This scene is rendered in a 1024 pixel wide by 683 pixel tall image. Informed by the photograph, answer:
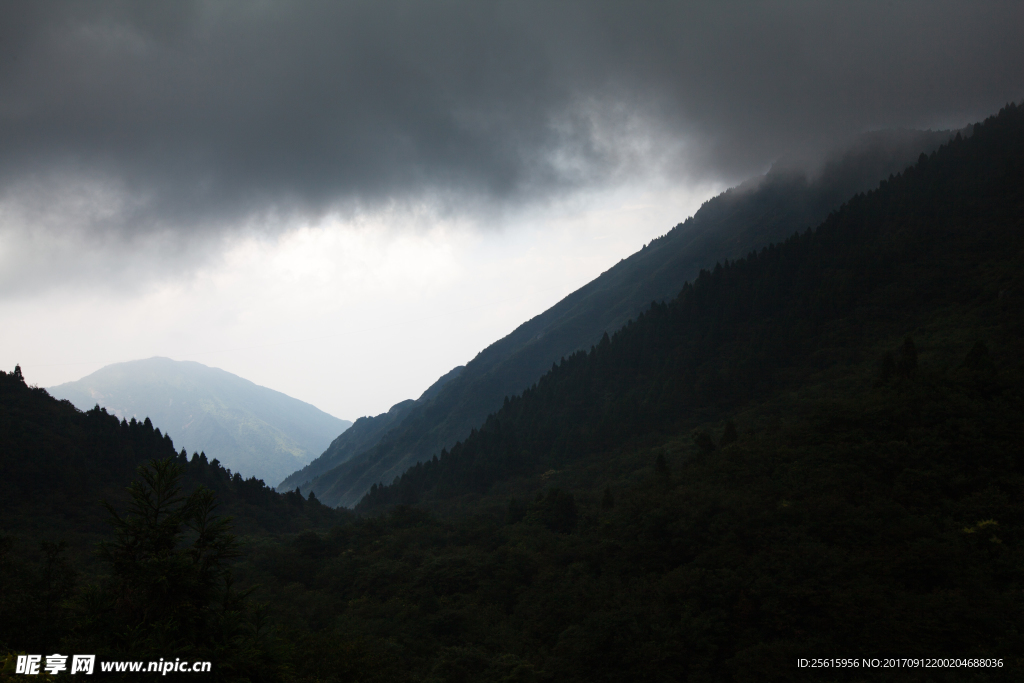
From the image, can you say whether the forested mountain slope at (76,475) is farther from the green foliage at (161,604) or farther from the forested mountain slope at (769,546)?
the green foliage at (161,604)

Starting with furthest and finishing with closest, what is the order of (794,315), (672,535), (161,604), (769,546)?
(794,315)
(672,535)
(769,546)
(161,604)

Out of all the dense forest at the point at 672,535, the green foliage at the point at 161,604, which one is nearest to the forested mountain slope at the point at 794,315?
the dense forest at the point at 672,535

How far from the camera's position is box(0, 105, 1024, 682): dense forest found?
69.5 feet

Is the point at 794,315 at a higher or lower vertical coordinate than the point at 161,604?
higher

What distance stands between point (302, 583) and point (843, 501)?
45.4 meters

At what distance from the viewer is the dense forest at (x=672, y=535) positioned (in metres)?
21.2

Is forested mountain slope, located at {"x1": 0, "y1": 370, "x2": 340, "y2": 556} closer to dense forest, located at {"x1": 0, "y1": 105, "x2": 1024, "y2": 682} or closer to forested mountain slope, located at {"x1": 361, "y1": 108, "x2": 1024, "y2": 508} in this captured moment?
dense forest, located at {"x1": 0, "y1": 105, "x2": 1024, "y2": 682}

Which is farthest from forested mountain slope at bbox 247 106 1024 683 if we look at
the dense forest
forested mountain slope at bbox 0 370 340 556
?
forested mountain slope at bbox 0 370 340 556

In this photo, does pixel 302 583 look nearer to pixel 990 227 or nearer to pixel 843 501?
pixel 843 501

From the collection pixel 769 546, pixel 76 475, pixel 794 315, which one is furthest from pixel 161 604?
pixel 794 315

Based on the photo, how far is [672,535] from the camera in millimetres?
39156

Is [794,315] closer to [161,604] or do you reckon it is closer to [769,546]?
→ [769,546]

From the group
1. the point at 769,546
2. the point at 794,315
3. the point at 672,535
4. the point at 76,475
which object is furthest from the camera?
the point at 794,315

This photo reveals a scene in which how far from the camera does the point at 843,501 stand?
3581 cm
